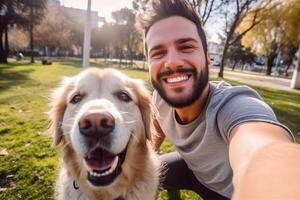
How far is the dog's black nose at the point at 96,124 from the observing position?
204cm

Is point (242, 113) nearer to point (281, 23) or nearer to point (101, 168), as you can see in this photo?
point (101, 168)

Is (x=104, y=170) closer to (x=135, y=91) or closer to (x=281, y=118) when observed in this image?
(x=135, y=91)

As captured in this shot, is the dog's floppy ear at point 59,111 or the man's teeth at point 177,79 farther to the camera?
the dog's floppy ear at point 59,111

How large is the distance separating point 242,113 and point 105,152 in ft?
3.44

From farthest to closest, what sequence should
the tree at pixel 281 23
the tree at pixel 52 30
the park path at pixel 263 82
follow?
the tree at pixel 52 30 → the park path at pixel 263 82 → the tree at pixel 281 23

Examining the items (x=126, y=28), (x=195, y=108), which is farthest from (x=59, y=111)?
(x=126, y=28)

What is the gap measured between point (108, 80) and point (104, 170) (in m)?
0.86

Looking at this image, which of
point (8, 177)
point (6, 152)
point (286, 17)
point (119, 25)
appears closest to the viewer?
point (8, 177)

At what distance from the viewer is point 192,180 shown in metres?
3.54

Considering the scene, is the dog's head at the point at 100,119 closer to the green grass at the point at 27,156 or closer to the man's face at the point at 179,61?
the man's face at the point at 179,61

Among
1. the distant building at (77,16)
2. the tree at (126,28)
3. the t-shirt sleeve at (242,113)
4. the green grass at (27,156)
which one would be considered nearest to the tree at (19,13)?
the tree at (126,28)

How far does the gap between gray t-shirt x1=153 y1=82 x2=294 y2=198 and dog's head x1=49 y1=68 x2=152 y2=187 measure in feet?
1.12

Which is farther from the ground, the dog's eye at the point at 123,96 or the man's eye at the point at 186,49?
the man's eye at the point at 186,49

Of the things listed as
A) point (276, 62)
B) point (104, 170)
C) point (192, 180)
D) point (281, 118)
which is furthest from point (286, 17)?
point (276, 62)
